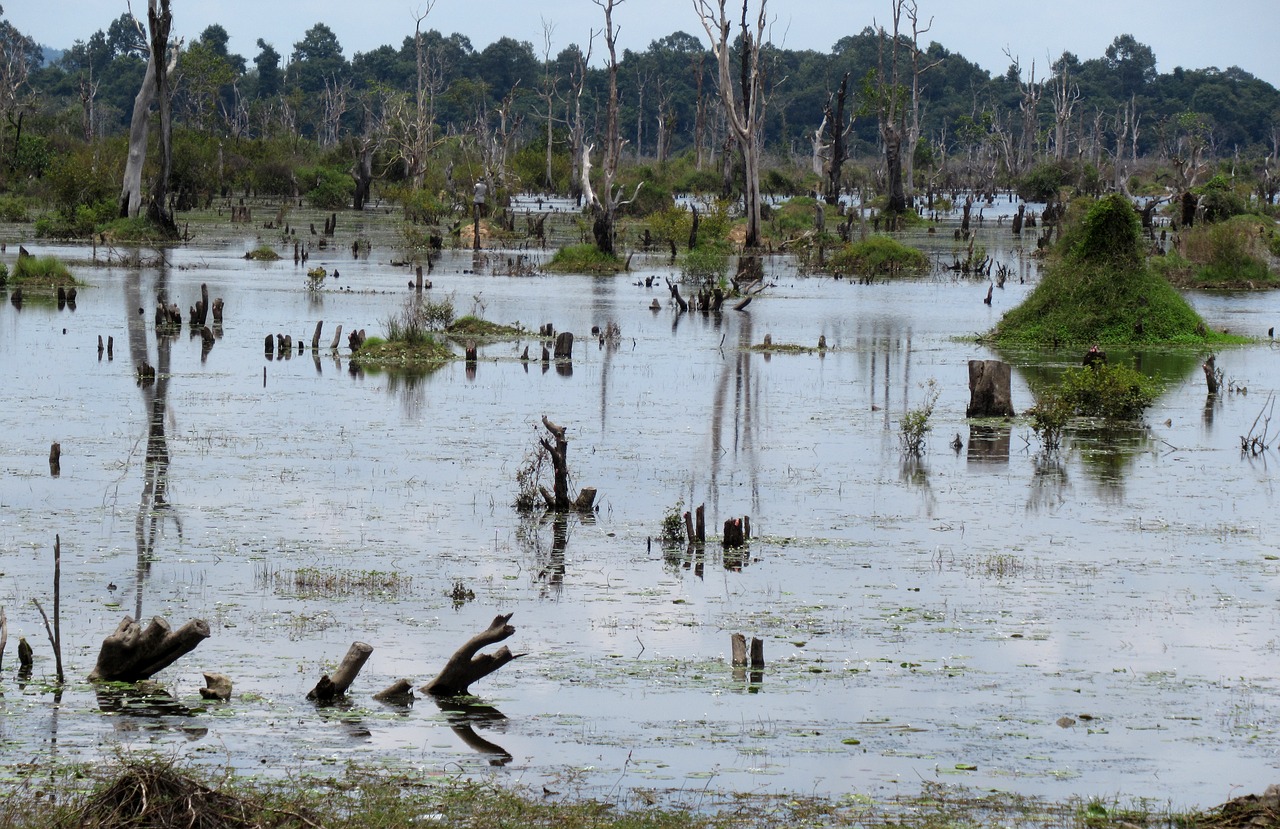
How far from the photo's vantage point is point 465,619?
988cm

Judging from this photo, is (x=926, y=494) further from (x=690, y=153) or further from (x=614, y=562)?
(x=690, y=153)

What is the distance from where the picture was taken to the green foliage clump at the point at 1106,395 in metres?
18.1

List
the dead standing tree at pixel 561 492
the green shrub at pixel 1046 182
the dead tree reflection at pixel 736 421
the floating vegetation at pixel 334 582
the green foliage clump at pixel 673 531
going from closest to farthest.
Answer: the floating vegetation at pixel 334 582, the green foliage clump at pixel 673 531, the dead standing tree at pixel 561 492, the dead tree reflection at pixel 736 421, the green shrub at pixel 1046 182

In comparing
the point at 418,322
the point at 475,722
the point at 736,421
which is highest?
the point at 418,322

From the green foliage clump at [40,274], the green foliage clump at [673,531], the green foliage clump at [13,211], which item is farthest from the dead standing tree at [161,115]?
the green foliage clump at [673,531]

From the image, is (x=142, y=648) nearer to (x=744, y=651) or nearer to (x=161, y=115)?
(x=744, y=651)

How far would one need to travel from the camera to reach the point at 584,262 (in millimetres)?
40656

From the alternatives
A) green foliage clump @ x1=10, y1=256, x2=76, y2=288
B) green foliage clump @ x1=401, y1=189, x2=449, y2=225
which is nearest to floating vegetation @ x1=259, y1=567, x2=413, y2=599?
green foliage clump @ x1=10, y1=256, x2=76, y2=288

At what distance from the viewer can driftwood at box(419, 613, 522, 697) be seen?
8117mm

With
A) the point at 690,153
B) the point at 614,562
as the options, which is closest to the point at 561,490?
the point at 614,562

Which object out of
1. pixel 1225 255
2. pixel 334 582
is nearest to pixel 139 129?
pixel 1225 255

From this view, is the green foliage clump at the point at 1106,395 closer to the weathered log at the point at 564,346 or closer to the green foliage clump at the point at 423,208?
the weathered log at the point at 564,346

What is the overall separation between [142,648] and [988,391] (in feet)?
39.1

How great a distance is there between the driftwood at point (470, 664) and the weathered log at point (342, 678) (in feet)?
1.32
